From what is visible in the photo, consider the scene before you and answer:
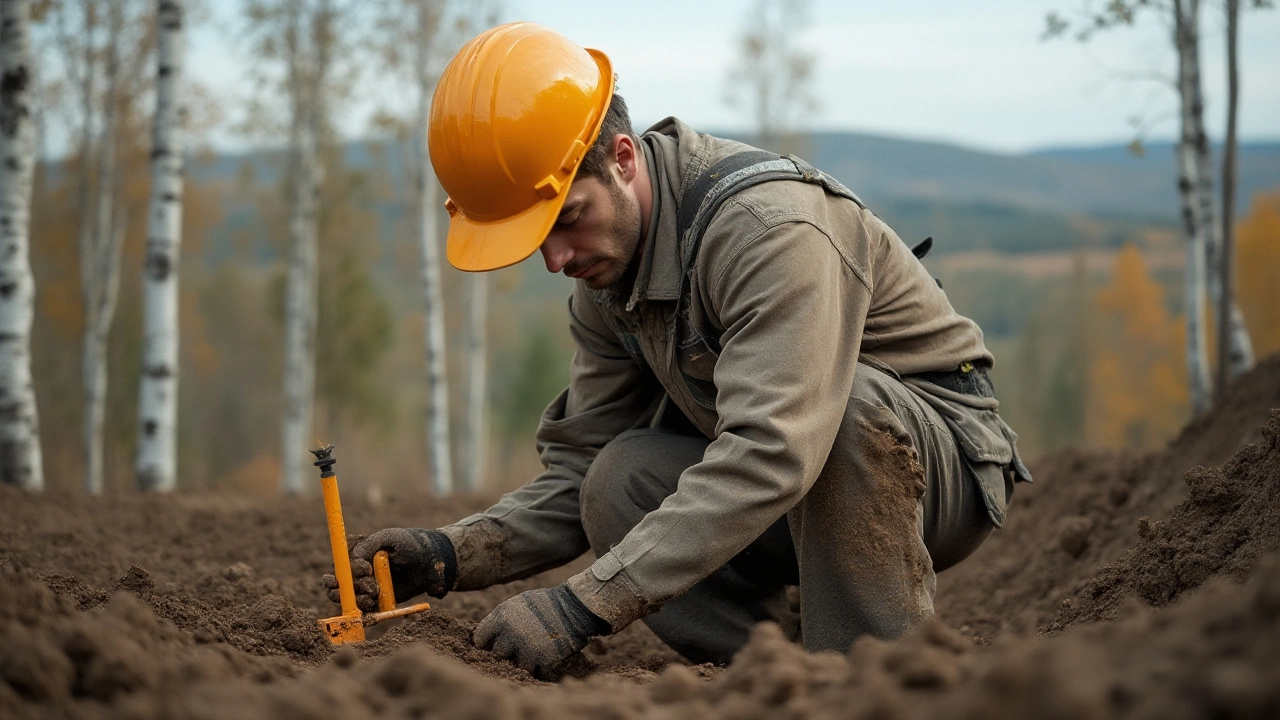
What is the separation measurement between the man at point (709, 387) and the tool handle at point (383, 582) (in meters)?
0.03

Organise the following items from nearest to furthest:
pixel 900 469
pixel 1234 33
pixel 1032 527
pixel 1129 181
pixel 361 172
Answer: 1. pixel 900 469
2. pixel 1032 527
3. pixel 1234 33
4. pixel 361 172
5. pixel 1129 181

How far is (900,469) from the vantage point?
8.44 ft

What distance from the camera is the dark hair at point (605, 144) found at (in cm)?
274

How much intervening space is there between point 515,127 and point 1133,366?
3419 cm

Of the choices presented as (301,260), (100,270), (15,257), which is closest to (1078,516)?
(15,257)

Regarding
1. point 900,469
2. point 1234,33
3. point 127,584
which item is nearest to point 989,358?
point 900,469

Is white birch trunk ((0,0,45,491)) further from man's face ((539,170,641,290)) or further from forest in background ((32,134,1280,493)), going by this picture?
forest in background ((32,134,1280,493))

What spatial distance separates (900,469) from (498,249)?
1.18m

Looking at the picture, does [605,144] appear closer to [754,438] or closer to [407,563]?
[754,438]

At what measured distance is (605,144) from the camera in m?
2.77

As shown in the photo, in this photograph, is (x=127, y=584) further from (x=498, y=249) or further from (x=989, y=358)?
(x=989, y=358)

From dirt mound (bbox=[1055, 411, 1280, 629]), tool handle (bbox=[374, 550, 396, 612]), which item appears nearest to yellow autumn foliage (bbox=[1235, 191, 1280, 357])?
dirt mound (bbox=[1055, 411, 1280, 629])

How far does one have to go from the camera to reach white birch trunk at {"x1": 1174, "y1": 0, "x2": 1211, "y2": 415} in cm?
684

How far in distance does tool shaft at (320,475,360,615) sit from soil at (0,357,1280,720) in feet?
0.38
